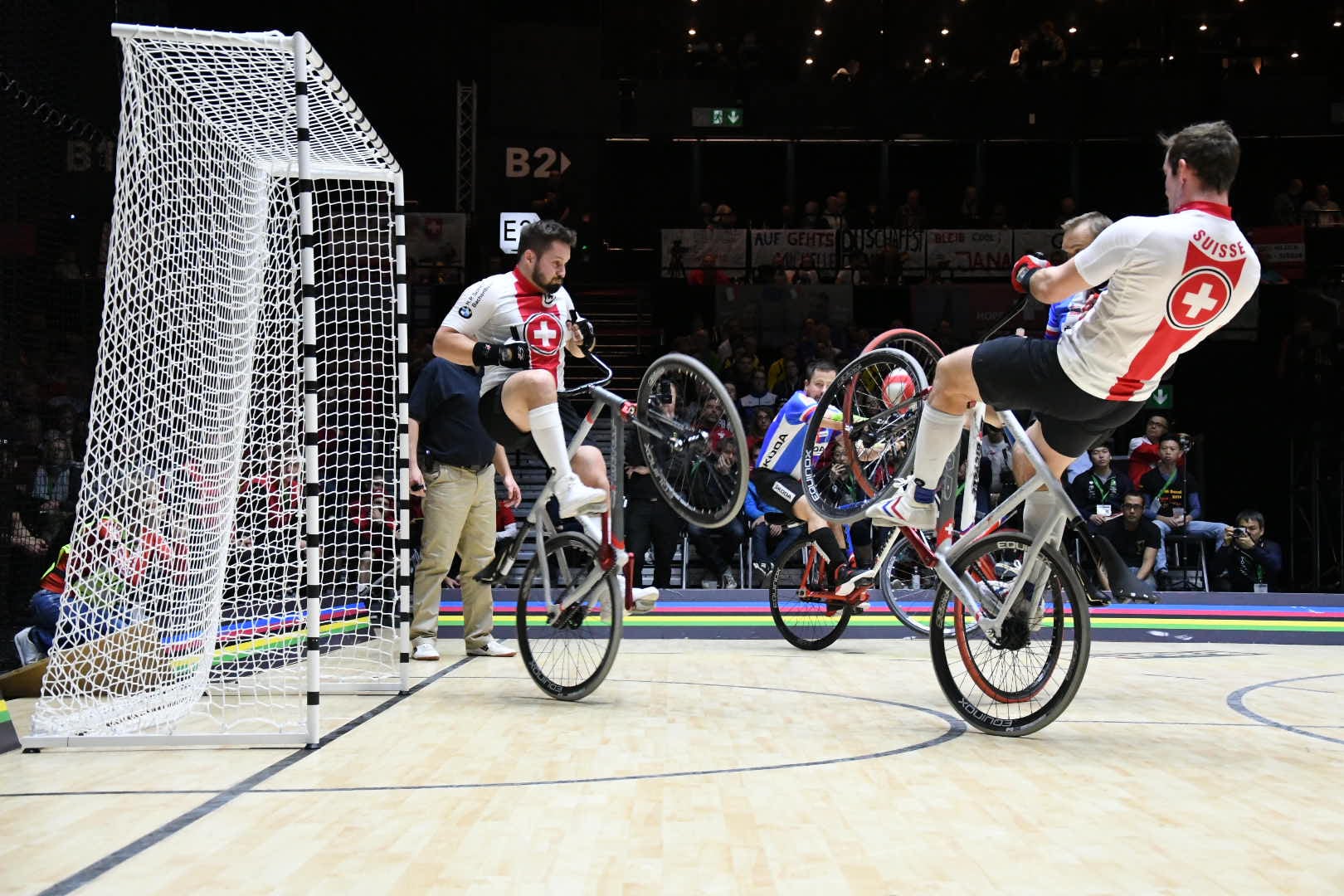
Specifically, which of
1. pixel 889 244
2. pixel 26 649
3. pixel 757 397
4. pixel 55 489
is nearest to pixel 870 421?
pixel 26 649

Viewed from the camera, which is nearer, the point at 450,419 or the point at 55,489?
the point at 450,419

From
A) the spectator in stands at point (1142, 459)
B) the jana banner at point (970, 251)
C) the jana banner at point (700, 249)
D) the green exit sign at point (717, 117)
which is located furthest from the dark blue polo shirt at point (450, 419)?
the green exit sign at point (717, 117)

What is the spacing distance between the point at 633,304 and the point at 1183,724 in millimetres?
17383

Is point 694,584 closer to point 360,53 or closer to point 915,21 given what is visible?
point 360,53

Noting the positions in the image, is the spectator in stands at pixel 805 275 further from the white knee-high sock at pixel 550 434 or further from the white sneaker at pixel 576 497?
the white sneaker at pixel 576 497

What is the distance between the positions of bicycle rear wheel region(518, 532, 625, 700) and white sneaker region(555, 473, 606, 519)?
240 mm

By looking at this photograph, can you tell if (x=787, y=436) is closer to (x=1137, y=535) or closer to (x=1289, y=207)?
(x=1137, y=535)

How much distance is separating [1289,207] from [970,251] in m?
5.51

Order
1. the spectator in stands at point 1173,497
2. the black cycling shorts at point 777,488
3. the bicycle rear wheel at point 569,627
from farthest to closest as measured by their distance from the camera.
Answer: the spectator in stands at point 1173,497
the black cycling shorts at point 777,488
the bicycle rear wheel at point 569,627

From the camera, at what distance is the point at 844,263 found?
21.6 meters

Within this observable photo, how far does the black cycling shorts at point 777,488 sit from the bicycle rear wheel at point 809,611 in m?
0.46

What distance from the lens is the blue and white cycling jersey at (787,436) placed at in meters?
9.57

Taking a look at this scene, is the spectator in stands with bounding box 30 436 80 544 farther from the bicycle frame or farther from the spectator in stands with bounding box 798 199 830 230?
the spectator in stands with bounding box 798 199 830 230

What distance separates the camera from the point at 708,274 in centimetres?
2142
